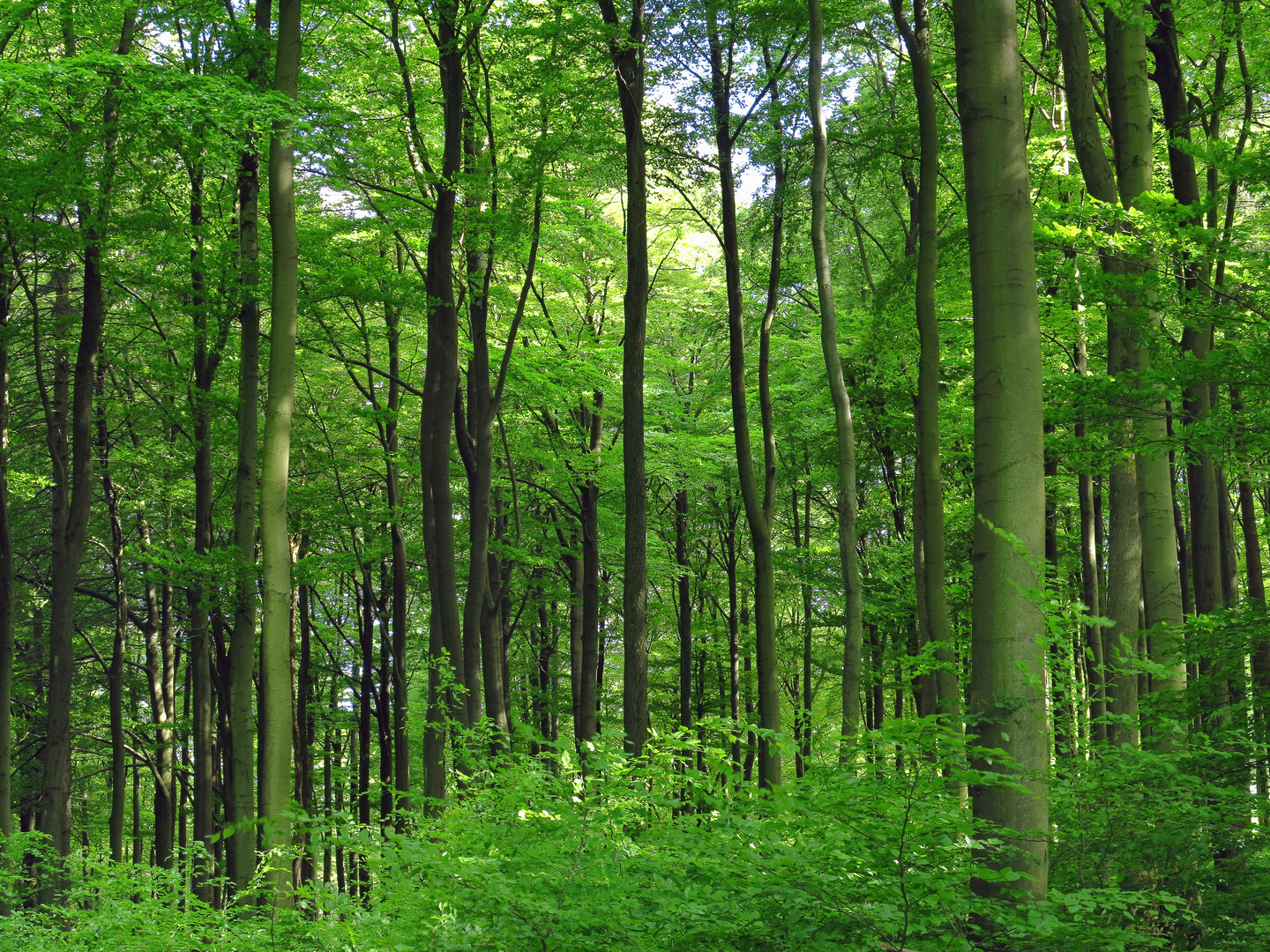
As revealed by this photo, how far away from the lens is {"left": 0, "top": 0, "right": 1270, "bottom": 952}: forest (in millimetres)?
4199

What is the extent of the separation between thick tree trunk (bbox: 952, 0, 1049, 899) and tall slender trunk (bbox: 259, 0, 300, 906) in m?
5.40

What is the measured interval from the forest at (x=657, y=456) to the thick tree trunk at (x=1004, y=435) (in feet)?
0.08

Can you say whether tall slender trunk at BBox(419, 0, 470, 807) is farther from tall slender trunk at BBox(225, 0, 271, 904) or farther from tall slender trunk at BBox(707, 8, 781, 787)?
tall slender trunk at BBox(707, 8, 781, 787)

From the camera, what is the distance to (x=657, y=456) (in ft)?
61.3

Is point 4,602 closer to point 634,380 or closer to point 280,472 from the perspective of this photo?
point 280,472

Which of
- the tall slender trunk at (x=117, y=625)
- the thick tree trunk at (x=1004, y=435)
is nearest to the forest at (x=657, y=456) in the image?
the thick tree trunk at (x=1004, y=435)

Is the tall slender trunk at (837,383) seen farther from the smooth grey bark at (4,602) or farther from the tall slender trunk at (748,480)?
the smooth grey bark at (4,602)

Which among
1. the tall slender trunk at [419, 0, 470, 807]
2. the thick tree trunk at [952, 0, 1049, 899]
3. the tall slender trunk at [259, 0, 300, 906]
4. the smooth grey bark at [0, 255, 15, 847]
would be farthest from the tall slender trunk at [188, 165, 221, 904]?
the thick tree trunk at [952, 0, 1049, 899]

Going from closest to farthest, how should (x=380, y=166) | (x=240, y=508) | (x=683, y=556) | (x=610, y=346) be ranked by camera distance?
(x=240, y=508)
(x=380, y=166)
(x=610, y=346)
(x=683, y=556)

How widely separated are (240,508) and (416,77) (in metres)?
8.62

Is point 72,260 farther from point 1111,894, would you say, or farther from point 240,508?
point 1111,894

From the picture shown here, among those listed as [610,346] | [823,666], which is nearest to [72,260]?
[610,346]

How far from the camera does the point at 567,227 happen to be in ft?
52.9

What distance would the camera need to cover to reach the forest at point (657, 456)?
13.8 ft
